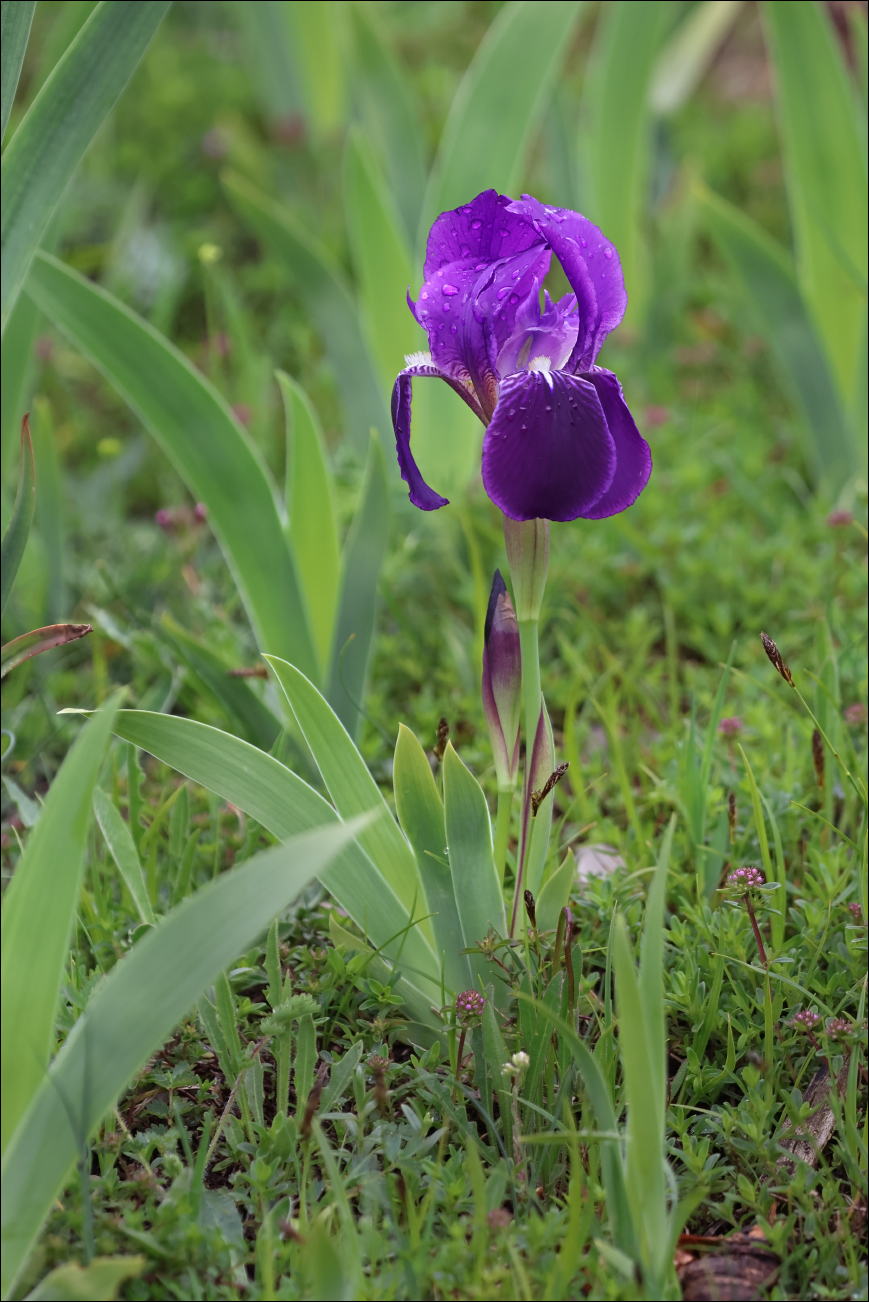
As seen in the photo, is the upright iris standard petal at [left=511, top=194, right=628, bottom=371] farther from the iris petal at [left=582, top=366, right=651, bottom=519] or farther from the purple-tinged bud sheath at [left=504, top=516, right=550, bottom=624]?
the purple-tinged bud sheath at [left=504, top=516, right=550, bottom=624]

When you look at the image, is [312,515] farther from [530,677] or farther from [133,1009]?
[133,1009]

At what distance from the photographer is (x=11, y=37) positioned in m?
1.38

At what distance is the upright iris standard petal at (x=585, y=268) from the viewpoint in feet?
3.28

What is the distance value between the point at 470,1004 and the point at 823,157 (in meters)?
1.82

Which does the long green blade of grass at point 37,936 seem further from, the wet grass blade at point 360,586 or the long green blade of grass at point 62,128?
the long green blade of grass at point 62,128

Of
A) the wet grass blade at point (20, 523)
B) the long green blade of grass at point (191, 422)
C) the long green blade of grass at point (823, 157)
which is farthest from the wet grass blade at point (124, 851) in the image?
the long green blade of grass at point (823, 157)

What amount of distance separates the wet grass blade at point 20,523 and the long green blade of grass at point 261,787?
0.36 metres

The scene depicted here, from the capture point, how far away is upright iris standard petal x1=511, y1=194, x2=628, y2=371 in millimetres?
1000

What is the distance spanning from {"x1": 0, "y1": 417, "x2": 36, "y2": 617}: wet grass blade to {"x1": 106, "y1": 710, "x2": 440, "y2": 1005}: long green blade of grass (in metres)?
0.36

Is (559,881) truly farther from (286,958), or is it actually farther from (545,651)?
(545,651)

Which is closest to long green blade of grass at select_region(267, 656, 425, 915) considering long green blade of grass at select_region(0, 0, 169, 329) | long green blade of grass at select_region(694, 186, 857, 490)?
long green blade of grass at select_region(0, 0, 169, 329)

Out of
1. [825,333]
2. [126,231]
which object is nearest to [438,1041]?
[825,333]

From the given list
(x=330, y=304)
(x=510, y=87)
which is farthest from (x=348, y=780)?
(x=510, y=87)

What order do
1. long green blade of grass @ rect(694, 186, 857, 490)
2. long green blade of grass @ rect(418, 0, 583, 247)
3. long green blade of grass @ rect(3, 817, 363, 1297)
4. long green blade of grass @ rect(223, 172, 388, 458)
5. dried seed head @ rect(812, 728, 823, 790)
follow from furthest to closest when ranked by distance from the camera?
long green blade of grass @ rect(694, 186, 857, 490) → long green blade of grass @ rect(223, 172, 388, 458) → long green blade of grass @ rect(418, 0, 583, 247) → dried seed head @ rect(812, 728, 823, 790) → long green blade of grass @ rect(3, 817, 363, 1297)
